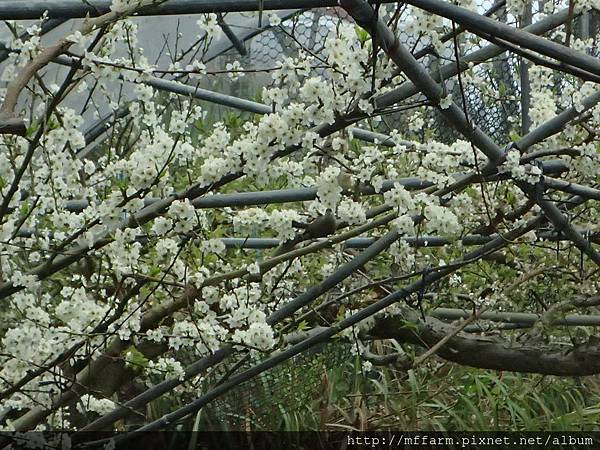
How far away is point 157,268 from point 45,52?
0.96 m

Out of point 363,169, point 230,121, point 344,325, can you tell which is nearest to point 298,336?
point 344,325

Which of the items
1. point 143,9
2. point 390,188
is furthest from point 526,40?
point 390,188

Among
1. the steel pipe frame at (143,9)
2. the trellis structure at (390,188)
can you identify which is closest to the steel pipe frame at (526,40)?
the trellis structure at (390,188)

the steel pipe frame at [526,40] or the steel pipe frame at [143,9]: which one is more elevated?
the steel pipe frame at [143,9]

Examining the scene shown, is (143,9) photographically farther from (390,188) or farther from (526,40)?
(390,188)

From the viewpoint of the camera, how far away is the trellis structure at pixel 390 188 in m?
1.80

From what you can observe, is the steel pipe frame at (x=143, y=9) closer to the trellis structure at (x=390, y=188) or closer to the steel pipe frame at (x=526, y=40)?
the trellis structure at (x=390, y=188)

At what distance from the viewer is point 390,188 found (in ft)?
8.91

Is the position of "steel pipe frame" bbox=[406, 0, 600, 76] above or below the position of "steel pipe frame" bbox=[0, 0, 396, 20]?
below

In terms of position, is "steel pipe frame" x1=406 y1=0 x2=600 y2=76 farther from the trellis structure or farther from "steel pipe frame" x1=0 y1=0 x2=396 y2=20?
"steel pipe frame" x1=0 y1=0 x2=396 y2=20

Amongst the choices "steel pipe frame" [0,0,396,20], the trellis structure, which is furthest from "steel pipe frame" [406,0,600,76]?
"steel pipe frame" [0,0,396,20]

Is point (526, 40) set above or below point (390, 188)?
below

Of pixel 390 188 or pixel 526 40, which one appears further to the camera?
pixel 390 188

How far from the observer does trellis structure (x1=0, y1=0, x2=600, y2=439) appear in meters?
1.80
